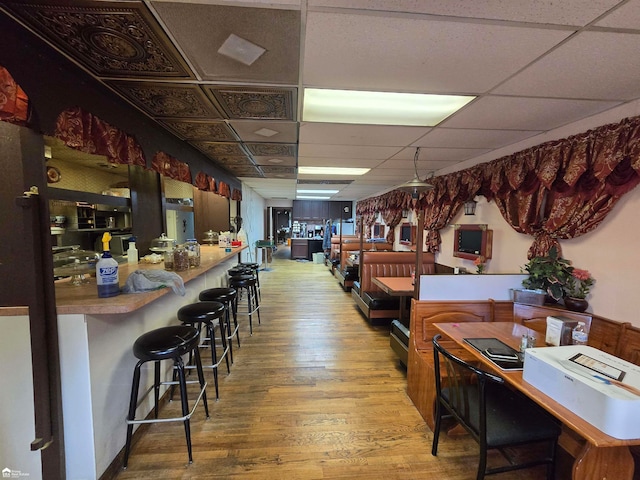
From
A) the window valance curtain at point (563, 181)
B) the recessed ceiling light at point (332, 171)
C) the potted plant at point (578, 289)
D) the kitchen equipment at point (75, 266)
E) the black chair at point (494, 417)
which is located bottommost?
the black chair at point (494, 417)

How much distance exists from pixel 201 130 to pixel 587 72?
2864 millimetres

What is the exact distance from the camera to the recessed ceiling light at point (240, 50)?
1221 millimetres

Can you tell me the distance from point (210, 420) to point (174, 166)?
234cm

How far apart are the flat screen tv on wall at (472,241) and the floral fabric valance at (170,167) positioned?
144 inches

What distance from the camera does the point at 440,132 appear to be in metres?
2.44

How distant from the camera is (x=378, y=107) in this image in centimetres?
209

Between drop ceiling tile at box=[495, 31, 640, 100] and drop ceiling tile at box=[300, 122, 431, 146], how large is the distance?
34.4 inches

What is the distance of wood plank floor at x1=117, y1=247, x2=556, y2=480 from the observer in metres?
1.59

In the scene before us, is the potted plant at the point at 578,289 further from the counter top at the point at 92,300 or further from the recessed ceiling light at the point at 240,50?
the counter top at the point at 92,300

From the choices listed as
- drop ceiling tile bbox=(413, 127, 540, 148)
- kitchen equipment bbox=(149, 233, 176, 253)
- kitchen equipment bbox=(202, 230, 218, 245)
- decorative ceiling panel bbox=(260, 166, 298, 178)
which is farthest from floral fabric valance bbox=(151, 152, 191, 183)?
drop ceiling tile bbox=(413, 127, 540, 148)

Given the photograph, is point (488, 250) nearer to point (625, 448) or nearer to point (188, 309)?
point (625, 448)

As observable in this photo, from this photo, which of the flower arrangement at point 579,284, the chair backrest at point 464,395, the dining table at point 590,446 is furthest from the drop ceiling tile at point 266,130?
the flower arrangement at point 579,284

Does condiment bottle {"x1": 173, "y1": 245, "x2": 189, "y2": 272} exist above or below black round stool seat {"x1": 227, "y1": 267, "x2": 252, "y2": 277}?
above

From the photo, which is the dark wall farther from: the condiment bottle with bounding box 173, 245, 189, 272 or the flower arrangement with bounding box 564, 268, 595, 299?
the flower arrangement with bounding box 564, 268, 595, 299
